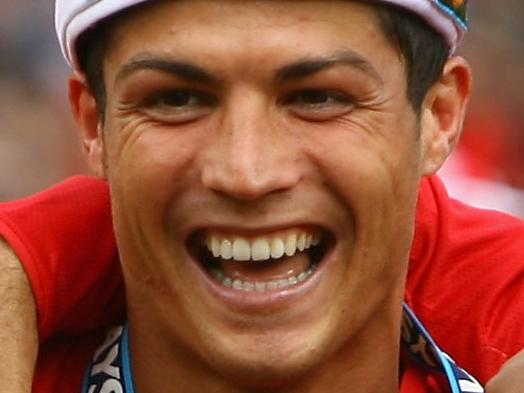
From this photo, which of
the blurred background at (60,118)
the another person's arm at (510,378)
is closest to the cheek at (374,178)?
the another person's arm at (510,378)

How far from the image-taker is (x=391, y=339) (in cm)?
312

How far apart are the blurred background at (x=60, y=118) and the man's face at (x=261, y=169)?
3.18 m

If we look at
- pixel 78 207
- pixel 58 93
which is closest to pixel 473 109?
pixel 58 93

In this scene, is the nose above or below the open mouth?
above

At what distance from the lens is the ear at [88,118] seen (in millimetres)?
3074

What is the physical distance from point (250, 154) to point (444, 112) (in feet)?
1.97

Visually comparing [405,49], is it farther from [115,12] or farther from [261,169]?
[115,12]

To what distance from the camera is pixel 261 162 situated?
2.66m

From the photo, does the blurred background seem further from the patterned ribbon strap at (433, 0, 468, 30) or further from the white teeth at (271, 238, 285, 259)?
the white teeth at (271, 238, 285, 259)

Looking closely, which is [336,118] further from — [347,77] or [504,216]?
[504,216]

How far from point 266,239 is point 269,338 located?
0.17 metres

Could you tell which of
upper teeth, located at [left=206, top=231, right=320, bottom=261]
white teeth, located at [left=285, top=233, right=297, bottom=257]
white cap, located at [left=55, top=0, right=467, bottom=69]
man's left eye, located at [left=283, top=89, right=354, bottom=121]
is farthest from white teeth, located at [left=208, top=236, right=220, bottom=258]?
white cap, located at [left=55, top=0, right=467, bottom=69]

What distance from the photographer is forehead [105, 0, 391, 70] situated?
8.86ft

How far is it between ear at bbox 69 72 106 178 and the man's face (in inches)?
5.5
